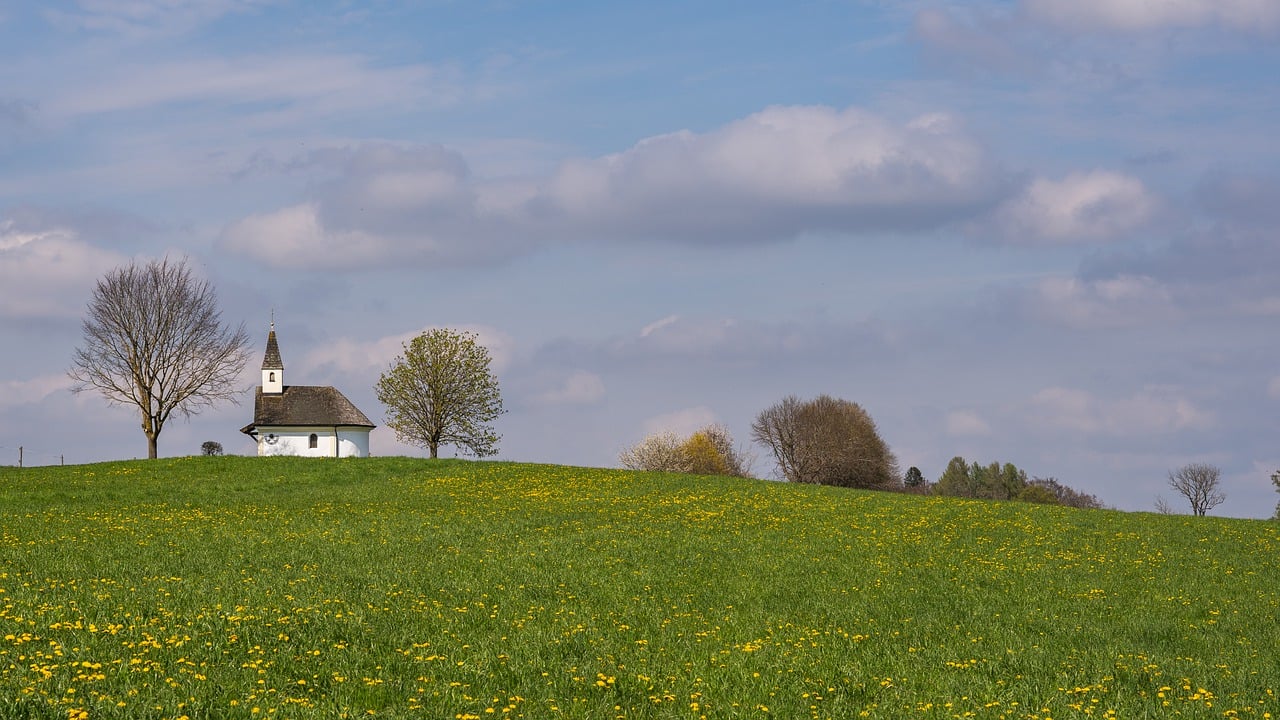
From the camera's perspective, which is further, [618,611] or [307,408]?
[307,408]

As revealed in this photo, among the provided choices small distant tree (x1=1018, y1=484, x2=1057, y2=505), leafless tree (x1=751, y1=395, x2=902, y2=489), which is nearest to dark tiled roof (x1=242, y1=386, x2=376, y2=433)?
leafless tree (x1=751, y1=395, x2=902, y2=489)

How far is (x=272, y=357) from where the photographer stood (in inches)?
3238

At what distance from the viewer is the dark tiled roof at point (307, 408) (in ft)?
260

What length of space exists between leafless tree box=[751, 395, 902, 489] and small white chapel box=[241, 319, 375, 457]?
38908 millimetres

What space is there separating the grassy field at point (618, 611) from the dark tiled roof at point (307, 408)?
3958 cm

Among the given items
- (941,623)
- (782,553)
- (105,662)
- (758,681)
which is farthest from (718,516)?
(105,662)

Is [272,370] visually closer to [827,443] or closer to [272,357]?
[272,357]

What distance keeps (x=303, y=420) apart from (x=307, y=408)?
1250 mm

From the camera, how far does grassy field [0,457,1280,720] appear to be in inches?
516

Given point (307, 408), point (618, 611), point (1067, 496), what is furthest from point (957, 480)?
point (618, 611)

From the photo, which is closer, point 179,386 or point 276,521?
point 276,521

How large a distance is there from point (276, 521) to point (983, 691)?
23.6 m

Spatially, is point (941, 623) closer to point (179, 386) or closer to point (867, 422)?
point (179, 386)

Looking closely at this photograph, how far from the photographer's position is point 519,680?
13.7 m
